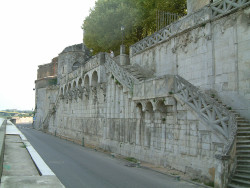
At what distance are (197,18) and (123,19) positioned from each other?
42.7 feet

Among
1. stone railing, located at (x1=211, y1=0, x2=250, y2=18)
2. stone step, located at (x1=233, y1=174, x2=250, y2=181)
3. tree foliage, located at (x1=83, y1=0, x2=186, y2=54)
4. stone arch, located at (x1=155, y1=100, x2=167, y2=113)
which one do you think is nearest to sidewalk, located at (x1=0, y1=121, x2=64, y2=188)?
stone step, located at (x1=233, y1=174, x2=250, y2=181)

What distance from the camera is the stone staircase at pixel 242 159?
7422 mm

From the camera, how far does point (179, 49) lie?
14.3 metres

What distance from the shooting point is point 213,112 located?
28.3 ft

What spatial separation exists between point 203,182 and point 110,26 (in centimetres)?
2059

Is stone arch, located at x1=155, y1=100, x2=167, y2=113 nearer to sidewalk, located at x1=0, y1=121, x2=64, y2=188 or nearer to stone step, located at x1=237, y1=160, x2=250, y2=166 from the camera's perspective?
stone step, located at x1=237, y1=160, x2=250, y2=166

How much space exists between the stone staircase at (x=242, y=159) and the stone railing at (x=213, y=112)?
73cm

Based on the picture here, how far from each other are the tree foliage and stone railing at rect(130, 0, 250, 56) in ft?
22.8

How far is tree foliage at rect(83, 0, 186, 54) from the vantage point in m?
23.2

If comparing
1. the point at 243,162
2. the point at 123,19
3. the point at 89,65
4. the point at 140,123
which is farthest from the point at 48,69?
the point at 243,162

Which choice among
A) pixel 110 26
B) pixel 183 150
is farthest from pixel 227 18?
pixel 110 26

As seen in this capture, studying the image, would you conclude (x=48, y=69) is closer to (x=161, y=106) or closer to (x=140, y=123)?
(x=140, y=123)

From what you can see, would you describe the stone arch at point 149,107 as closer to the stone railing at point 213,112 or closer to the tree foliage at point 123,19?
the stone railing at point 213,112

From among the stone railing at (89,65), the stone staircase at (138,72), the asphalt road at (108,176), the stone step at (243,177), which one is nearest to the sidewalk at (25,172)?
the asphalt road at (108,176)
